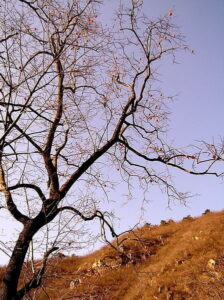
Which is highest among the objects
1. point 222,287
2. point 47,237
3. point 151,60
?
point 151,60

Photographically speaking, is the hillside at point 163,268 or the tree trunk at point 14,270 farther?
the hillside at point 163,268

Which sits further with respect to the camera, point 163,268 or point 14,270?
point 163,268

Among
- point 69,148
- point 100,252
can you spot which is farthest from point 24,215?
point 100,252

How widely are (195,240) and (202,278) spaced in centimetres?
374

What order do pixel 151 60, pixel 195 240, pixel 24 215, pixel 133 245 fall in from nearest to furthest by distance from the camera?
pixel 24 215, pixel 151 60, pixel 195 240, pixel 133 245

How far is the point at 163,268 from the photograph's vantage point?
1412cm

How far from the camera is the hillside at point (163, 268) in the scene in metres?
11.9

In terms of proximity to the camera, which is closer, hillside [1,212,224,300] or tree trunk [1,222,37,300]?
tree trunk [1,222,37,300]

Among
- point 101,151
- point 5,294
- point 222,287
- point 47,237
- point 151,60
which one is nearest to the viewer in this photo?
point 47,237

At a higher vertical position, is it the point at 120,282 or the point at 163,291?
the point at 120,282

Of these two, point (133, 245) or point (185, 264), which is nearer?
Answer: point (185, 264)

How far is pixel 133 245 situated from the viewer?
17.8 m

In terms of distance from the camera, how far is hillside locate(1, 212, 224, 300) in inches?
470

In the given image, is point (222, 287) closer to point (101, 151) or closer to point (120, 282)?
point (120, 282)
